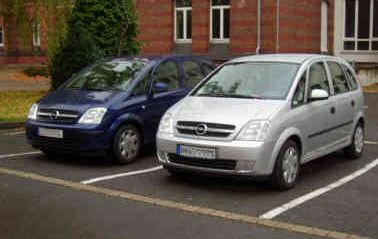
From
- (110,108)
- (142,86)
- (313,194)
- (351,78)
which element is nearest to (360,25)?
(351,78)

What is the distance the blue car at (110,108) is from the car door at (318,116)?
8.26 feet

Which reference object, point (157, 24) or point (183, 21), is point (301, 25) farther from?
point (157, 24)

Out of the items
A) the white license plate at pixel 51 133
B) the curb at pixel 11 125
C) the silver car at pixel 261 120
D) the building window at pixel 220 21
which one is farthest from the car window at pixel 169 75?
the building window at pixel 220 21

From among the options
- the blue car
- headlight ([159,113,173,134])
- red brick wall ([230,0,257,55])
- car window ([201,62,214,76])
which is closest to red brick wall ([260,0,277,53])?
red brick wall ([230,0,257,55])

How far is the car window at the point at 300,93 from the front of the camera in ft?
26.9

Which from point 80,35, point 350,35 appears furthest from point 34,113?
point 350,35

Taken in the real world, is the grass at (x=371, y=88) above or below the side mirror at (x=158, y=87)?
below

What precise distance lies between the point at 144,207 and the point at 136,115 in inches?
112

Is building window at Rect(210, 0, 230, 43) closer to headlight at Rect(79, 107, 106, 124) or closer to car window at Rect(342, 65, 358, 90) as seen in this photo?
car window at Rect(342, 65, 358, 90)

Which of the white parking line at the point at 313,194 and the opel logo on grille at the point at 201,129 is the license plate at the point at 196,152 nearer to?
the opel logo on grille at the point at 201,129

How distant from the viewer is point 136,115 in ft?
31.6

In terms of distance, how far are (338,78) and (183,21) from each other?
23475mm

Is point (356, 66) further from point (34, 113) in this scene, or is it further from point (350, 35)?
point (34, 113)

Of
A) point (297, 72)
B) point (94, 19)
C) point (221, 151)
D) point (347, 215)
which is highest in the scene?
point (94, 19)
